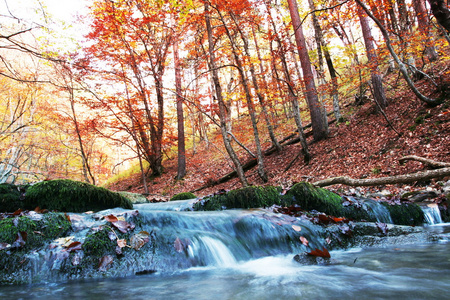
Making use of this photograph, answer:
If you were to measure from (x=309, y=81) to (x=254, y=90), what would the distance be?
4.39 meters

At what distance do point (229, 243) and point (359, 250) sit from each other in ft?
6.12

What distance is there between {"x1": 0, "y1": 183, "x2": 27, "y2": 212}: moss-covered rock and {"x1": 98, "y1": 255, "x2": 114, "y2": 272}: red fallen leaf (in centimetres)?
265

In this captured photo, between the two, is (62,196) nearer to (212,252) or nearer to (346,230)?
(212,252)

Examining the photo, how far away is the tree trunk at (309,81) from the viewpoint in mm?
11617

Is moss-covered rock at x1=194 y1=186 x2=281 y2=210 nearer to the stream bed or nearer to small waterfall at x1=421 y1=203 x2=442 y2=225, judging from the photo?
the stream bed

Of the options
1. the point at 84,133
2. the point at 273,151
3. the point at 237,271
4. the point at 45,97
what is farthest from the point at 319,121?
the point at 45,97

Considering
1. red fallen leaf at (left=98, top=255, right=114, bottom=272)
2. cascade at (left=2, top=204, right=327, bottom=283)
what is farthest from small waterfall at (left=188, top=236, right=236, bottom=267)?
red fallen leaf at (left=98, top=255, right=114, bottom=272)

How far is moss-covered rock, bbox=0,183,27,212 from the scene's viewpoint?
442 centimetres

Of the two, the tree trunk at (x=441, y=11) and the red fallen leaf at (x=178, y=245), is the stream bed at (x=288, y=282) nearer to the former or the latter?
the red fallen leaf at (x=178, y=245)

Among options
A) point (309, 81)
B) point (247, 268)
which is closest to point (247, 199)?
point (247, 268)

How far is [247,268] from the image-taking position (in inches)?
131

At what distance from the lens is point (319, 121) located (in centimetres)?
1260

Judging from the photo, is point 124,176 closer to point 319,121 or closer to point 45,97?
point 45,97

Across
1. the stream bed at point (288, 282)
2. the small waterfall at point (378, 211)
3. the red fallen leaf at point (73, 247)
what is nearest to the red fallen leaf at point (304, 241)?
the stream bed at point (288, 282)
